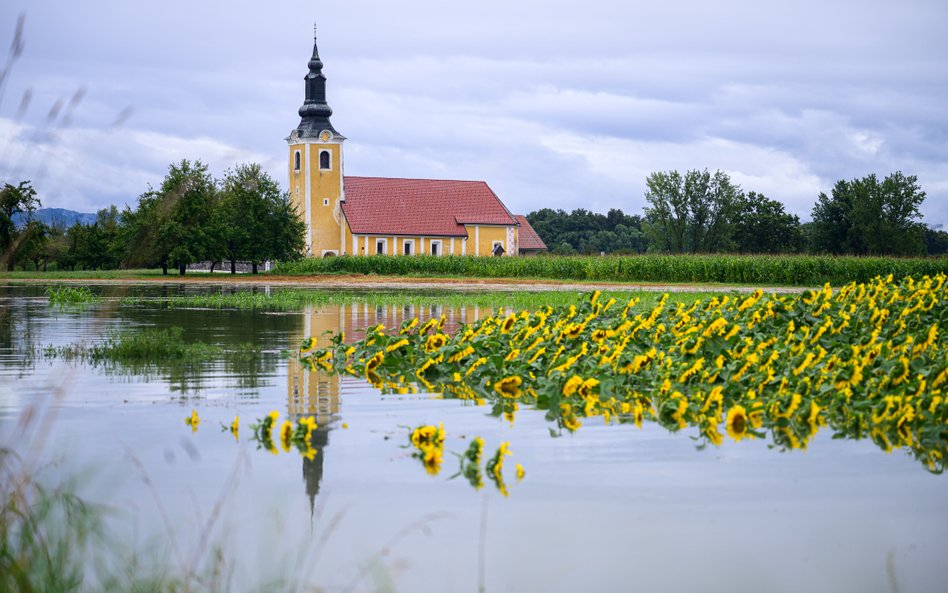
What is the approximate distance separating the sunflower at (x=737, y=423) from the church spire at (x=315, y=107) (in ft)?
267

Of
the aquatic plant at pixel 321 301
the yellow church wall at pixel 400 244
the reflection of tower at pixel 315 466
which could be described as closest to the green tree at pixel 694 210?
the yellow church wall at pixel 400 244

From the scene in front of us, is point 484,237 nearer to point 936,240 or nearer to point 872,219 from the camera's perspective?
point 872,219

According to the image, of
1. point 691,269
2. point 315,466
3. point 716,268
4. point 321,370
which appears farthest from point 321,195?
point 315,466

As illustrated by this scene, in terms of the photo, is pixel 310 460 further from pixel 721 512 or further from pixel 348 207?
pixel 348 207

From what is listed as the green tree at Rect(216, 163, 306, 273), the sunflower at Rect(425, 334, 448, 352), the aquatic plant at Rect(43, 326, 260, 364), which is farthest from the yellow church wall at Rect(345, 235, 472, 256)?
the sunflower at Rect(425, 334, 448, 352)

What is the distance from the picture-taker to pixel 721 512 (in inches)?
264

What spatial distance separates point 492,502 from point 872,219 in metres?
109

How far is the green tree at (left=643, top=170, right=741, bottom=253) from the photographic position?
108375 millimetres

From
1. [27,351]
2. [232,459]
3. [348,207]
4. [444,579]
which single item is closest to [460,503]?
[444,579]

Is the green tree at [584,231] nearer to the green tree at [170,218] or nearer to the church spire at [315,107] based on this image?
the church spire at [315,107]

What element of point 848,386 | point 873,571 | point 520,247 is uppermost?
point 520,247

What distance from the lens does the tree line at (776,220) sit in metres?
108

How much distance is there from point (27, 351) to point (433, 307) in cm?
1464

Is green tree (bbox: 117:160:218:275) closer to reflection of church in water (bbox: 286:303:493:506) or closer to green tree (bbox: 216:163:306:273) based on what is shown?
reflection of church in water (bbox: 286:303:493:506)
